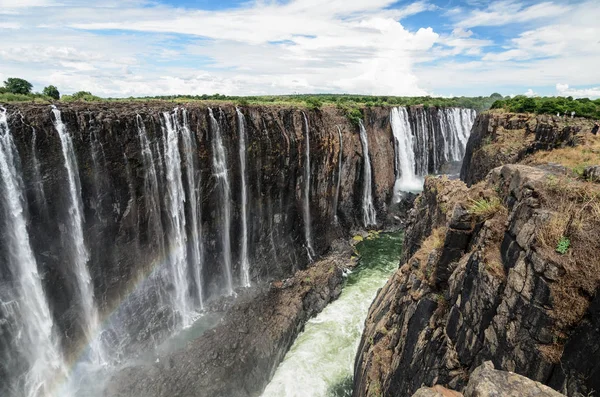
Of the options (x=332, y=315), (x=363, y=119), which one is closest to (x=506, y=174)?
(x=332, y=315)

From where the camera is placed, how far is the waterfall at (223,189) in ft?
82.2

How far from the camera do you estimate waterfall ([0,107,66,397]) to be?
17078mm

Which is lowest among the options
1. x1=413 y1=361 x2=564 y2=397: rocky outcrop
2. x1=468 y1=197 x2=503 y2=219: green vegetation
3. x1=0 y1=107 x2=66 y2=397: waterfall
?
x1=0 y1=107 x2=66 y2=397: waterfall

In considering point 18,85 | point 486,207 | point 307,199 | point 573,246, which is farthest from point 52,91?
point 573,246

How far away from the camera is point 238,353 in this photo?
19.4 metres

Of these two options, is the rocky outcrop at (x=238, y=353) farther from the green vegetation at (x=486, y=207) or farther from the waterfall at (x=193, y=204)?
the green vegetation at (x=486, y=207)

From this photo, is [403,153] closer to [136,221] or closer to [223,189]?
[223,189]

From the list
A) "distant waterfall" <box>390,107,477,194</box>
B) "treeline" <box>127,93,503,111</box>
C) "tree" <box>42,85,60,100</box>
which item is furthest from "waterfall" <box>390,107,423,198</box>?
"tree" <box>42,85,60,100</box>

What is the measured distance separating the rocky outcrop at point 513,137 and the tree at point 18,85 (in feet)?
118

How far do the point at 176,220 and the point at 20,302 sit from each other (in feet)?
29.7

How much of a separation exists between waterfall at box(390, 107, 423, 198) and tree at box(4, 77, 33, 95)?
38392mm

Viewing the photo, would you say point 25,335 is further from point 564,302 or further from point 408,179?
point 408,179

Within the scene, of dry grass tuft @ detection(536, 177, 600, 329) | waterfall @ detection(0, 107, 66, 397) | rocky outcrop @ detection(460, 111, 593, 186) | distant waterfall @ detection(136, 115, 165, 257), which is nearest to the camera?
dry grass tuft @ detection(536, 177, 600, 329)

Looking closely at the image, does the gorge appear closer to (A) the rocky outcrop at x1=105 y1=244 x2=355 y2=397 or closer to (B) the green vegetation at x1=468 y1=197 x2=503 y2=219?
(A) the rocky outcrop at x1=105 y1=244 x2=355 y2=397
